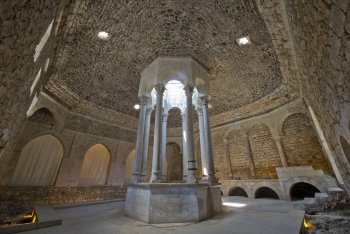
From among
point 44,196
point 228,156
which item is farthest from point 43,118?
point 228,156

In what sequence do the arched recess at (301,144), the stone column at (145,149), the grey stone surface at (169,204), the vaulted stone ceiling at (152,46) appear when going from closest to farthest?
the grey stone surface at (169,204)
the vaulted stone ceiling at (152,46)
the stone column at (145,149)
the arched recess at (301,144)

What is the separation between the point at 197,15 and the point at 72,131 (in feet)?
31.9

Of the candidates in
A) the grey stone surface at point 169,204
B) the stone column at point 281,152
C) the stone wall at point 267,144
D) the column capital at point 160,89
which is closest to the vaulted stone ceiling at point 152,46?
the column capital at point 160,89

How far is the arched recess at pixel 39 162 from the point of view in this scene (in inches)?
323

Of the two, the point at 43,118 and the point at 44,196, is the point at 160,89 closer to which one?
the point at 43,118

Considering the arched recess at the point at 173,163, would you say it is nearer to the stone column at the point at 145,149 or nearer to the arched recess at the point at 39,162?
the stone column at the point at 145,149

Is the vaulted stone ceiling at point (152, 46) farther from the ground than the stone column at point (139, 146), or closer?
farther from the ground

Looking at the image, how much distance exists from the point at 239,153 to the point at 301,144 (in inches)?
148

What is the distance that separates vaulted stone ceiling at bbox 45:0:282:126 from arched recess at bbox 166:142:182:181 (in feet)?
24.5

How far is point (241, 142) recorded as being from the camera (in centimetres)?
1184

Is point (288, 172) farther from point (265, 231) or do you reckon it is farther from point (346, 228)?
point (265, 231)

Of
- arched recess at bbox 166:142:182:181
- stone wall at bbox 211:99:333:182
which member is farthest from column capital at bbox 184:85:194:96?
arched recess at bbox 166:142:182:181

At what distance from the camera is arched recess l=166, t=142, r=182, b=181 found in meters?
15.0

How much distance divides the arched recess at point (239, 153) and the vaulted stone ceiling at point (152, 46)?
3.42m
